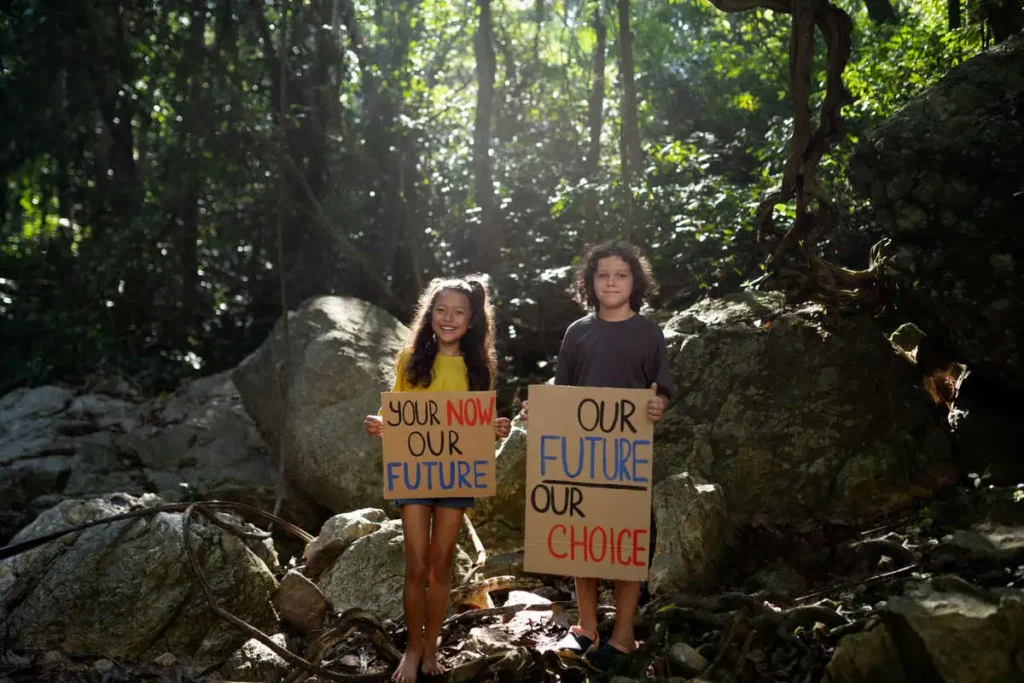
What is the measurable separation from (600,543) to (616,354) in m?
0.73

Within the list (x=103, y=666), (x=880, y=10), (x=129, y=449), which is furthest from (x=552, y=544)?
(x=129, y=449)

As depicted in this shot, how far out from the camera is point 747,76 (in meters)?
12.4

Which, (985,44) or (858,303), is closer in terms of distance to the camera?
(858,303)

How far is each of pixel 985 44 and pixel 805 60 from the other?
1306mm

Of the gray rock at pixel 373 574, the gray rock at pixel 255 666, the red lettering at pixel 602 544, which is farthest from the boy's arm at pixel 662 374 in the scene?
the gray rock at pixel 255 666

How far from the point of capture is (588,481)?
10.6ft

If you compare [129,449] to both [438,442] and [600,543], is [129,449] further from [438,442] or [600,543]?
[600,543]

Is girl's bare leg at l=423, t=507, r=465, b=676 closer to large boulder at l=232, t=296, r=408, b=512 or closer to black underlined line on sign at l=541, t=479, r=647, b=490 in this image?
black underlined line on sign at l=541, t=479, r=647, b=490

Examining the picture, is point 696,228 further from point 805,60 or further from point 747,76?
point 747,76

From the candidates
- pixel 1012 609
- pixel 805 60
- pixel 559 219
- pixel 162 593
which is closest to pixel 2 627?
pixel 162 593

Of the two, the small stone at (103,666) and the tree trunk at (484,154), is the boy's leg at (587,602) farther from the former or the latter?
the tree trunk at (484,154)

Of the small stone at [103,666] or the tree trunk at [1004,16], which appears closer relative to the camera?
the small stone at [103,666]

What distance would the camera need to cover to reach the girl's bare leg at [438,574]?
322 cm

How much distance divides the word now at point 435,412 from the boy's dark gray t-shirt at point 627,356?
0.43m
